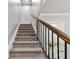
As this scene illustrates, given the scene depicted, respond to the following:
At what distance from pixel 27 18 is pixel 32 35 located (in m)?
6.93

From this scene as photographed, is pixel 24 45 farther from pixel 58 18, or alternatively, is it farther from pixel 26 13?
pixel 26 13

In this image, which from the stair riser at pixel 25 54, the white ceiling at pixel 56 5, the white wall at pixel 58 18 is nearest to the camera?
the stair riser at pixel 25 54

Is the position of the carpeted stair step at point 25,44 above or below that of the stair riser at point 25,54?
above

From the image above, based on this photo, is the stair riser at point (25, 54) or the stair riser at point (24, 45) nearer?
the stair riser at point (25, 54)

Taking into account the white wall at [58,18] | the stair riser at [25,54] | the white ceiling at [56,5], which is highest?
the white ceiling at [56,5]

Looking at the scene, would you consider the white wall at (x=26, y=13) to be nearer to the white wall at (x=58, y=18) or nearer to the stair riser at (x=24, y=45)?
the white wall at (x=58, y=18)

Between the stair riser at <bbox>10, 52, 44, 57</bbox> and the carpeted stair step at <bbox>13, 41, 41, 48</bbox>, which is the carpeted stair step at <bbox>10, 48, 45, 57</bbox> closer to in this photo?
the stair riser at <bbox>10, 52, 44, 57</bbox>

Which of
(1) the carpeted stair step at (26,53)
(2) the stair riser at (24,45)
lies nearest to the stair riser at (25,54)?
(1) the carpeted stair step at (26,53)

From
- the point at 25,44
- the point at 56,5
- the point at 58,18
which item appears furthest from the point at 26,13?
the point at 25,44

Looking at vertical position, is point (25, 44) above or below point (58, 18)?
below
